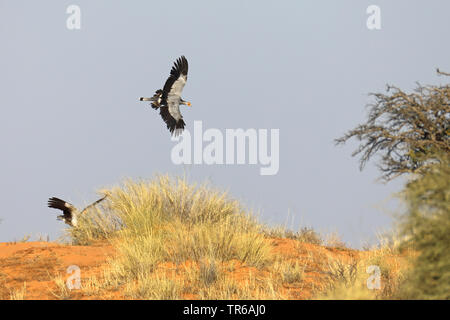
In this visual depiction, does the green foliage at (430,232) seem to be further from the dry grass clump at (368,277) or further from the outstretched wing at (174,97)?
the outstretched wing at (174,97)

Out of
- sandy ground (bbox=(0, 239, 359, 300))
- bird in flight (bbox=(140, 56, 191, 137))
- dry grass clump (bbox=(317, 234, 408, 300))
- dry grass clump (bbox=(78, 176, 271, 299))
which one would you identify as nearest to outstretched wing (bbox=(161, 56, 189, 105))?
bird in flight (bbox=(140, 56, 191, 137))

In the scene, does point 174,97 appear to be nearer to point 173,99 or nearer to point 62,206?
point 173,99

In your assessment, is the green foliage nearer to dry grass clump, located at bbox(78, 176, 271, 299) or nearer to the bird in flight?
dry grass clump, located at bbox(78, 176, 271, 299)

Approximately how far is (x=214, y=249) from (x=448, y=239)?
4.72 meters

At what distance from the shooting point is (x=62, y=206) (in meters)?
14.5

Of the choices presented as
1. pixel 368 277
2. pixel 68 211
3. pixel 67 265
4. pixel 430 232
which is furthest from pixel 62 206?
pixel 430 232

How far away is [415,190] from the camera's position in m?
7.06

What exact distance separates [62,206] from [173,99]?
3.77 meters

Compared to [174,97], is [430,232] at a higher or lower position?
lower

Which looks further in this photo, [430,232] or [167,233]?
[167,233]

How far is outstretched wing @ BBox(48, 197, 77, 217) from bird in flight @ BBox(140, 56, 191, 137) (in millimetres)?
3120

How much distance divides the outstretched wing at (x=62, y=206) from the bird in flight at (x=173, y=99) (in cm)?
312

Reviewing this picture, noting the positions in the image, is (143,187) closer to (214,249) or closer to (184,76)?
(184,76)

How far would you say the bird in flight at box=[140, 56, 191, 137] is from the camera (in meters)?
15.0
